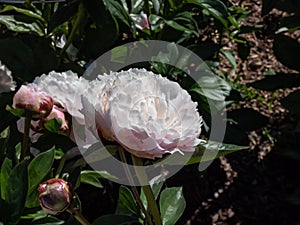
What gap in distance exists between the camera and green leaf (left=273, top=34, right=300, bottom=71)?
189 cm

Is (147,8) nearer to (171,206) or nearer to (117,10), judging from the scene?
(117,10)

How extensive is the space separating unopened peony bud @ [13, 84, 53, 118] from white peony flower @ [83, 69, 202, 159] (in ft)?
0.38

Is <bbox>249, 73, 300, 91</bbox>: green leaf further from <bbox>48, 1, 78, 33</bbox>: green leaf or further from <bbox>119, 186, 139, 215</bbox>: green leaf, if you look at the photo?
<bbox>119, 186, 139, 215</bbox>: green leaf

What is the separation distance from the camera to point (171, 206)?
4.08 feet

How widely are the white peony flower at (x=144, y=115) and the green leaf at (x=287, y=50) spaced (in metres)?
0.98

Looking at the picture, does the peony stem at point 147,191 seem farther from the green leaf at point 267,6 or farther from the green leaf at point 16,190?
the green leaf at point 267,6

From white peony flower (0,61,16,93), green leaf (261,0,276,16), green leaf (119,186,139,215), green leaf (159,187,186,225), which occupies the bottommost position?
green leaf (159,187,186,225)

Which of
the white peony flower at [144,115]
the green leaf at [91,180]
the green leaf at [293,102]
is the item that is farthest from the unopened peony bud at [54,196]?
the green leaf at [293,102]

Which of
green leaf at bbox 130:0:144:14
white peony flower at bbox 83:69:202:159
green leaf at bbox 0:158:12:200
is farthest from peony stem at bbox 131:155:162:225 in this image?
green leaf at bbox 130:0:144:14

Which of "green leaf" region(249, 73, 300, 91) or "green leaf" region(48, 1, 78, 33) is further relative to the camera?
"green leaf" region(249, 73, 300, 91)

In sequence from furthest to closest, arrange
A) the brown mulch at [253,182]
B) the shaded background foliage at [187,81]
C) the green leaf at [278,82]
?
the brown mulch at [253,182], the green leaf at [278,82], the shaded background foliage at [187,81]

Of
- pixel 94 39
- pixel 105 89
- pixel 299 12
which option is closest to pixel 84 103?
pixel 105 89

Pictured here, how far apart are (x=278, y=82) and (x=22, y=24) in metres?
0.73

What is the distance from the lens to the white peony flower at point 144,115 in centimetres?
92
